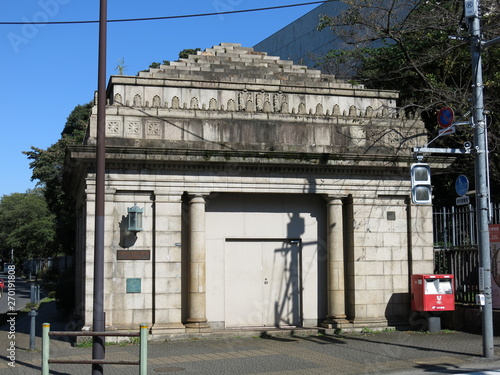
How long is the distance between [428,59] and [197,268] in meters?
13.2

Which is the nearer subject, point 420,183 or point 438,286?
point 420,183

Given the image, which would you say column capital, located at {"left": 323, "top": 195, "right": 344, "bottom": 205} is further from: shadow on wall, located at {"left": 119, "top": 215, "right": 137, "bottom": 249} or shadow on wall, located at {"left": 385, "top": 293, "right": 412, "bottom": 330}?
shadow on wall, located at {"left": 119, "top": 215, "right": 137, "bottom": 249}

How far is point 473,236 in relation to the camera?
1783 centimetres

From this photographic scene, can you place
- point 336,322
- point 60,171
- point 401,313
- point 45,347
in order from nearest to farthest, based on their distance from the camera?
point 45,347
point 336,322
point 401,313
point 60,171

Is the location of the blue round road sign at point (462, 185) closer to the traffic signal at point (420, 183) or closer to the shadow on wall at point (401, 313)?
the traffic signal at point (420, 183)

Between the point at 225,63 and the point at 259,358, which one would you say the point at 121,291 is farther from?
the point at 225,63

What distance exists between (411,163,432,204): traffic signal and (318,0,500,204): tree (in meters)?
5.30

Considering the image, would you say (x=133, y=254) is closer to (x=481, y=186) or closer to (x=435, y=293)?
(x=435, y=293)

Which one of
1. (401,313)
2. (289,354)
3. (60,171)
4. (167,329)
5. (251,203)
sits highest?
(60,171)

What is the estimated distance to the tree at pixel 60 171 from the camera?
1441 inches

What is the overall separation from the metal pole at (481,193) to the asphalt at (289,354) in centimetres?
75

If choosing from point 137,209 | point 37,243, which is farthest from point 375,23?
point 37,243

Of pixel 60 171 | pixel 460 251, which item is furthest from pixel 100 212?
pixel 60 171

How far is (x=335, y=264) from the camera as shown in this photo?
55.8 ft
